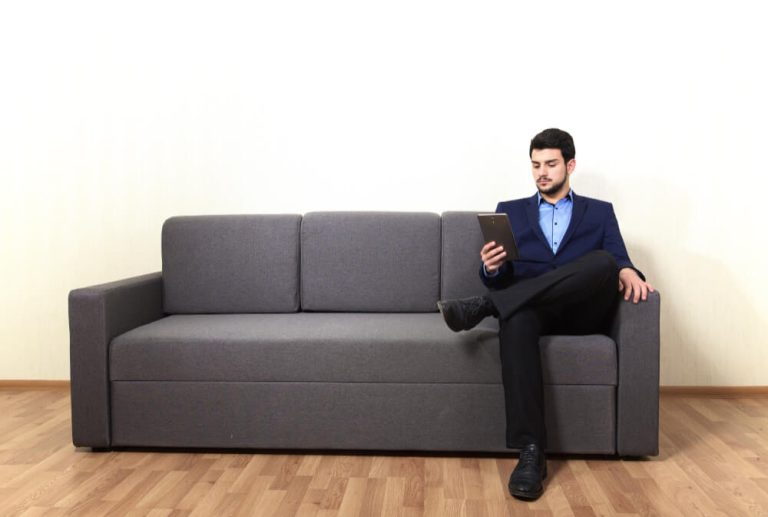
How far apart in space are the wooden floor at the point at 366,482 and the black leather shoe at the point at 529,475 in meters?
0.04

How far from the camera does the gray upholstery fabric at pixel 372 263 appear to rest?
3.48 m

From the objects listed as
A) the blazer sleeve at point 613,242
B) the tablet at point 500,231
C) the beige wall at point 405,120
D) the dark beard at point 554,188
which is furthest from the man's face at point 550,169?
the beige wall at point 405,120

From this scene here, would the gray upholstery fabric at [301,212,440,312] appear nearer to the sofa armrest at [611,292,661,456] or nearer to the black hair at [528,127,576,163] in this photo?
the black hair at [528,127,576,163]

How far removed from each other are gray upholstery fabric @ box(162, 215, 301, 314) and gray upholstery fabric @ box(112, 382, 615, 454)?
617 mm

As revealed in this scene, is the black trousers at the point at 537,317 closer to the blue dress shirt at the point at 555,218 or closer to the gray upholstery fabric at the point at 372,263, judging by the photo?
the blue dress shirt at the point at 555,218

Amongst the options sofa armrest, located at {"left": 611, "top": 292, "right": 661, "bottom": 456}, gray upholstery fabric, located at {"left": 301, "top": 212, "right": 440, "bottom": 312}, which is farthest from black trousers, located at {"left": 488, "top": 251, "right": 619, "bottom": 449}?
gray upholstery fabric, located at {"left": 301, "top": 212, "right": 440, "bottom": 312}

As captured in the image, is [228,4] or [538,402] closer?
[538,402]

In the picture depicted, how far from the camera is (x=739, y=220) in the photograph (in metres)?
3.87

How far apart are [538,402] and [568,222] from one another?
807mm

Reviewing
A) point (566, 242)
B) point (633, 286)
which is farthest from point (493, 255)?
point (633, 286)

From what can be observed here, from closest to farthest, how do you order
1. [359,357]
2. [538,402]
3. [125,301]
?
1. [538,402]
2. [359,357]
3. [125,301]

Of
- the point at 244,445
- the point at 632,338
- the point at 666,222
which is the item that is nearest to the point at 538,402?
the point at 632,338

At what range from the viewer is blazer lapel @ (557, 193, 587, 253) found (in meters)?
3.12

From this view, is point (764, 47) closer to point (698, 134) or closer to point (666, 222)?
point (698, 134)
